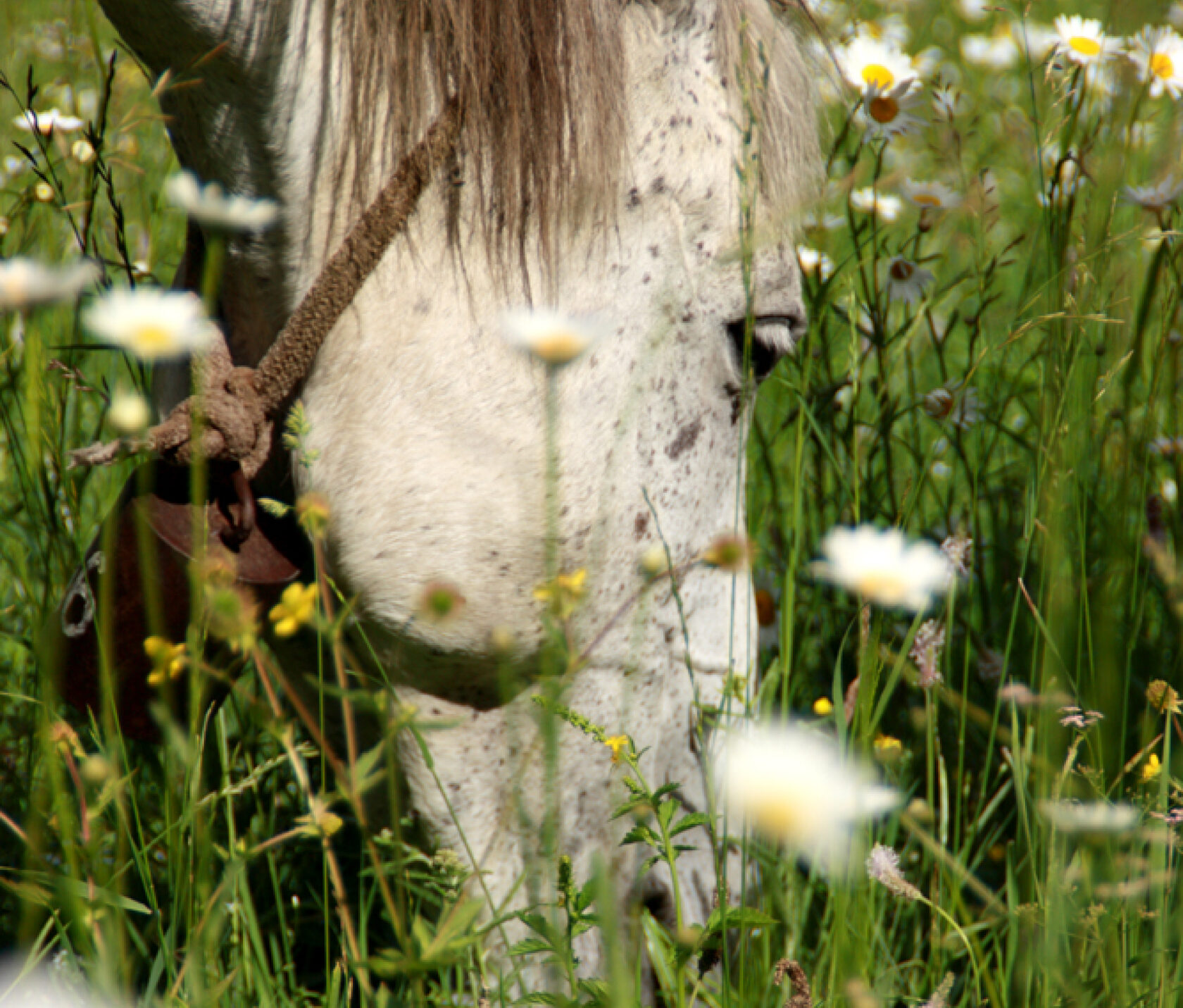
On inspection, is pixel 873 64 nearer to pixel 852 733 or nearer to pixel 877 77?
pixel 877 77

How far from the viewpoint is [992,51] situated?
151 inches

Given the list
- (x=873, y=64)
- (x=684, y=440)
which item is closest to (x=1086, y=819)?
(x=684, y=440)

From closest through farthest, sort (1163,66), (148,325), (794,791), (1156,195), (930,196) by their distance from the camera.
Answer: (794,791) < (148,325) < (1156,195) < (1163,66) < (930,196)

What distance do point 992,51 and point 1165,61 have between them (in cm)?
249

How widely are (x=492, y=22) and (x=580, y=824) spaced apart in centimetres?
90

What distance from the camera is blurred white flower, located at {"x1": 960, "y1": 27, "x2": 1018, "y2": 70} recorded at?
3.73 meters

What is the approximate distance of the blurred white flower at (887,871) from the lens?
833mm

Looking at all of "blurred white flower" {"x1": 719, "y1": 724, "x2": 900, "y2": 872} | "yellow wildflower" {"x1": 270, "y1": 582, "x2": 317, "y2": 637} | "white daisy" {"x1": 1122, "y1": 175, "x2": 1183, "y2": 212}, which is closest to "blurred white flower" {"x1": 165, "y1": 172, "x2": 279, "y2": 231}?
"yellow wildflower" {"x1": 270, "y1": 582, "x2": 317, "y2": 637}

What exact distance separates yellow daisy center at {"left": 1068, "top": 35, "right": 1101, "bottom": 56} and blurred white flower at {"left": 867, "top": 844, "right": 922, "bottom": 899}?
1292 millimetres

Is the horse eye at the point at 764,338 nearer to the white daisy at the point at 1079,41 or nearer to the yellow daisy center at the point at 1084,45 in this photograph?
the white daisy at the point at 1079,41

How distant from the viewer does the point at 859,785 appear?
0.65 meters

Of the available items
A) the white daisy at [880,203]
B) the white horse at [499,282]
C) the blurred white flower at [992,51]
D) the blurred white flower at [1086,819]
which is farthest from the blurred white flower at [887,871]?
the blurred white flower at [992,51]

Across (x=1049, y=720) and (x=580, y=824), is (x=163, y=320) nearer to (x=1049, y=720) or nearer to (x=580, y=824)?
(x=580, y=824)

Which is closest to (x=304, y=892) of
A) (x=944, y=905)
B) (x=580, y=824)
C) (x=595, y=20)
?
(x=580, y=824)
